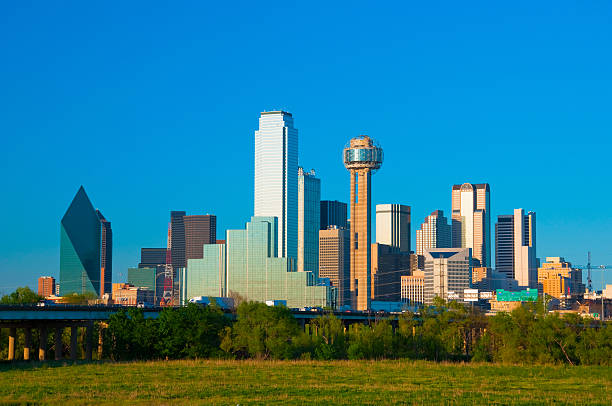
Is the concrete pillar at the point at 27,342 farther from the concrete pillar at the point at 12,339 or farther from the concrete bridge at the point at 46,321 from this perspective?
the concrete pillar at the point at 12,339

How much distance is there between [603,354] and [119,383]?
3393 inches

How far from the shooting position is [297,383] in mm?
99562

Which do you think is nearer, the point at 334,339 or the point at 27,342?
the point at 334,339

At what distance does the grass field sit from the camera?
84.6m

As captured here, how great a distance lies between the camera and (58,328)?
6649 inches

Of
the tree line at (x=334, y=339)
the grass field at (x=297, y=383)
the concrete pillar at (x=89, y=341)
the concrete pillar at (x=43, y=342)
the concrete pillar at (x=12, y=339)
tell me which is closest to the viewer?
the grass field at (x=297, y=383)

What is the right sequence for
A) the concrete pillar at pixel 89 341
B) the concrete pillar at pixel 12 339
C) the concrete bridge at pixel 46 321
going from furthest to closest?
the concrete pillar at pixel 12 339
the concrete pillar at pixel 89 341
the concrete bridge at pixel 46 321

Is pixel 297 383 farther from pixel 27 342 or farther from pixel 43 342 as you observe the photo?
pixel 27 342

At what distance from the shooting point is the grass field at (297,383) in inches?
3329

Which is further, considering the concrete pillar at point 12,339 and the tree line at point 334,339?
the concrete pillar at point 12,339

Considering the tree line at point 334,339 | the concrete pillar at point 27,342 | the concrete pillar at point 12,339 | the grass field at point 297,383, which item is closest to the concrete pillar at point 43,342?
the concrete pillar at point 27,342

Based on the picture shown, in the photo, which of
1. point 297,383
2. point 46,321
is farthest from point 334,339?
point 297,383

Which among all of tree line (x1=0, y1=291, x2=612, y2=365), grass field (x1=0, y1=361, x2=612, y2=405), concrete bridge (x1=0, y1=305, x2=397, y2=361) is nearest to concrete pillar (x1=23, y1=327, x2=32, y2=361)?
concrete bridge (x1=0, y1=305, x2=397, y2=361)

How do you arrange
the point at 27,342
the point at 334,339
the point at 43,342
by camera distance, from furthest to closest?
1. the point at 43,342
2. the point at 27,342
3. the point at 334,339
